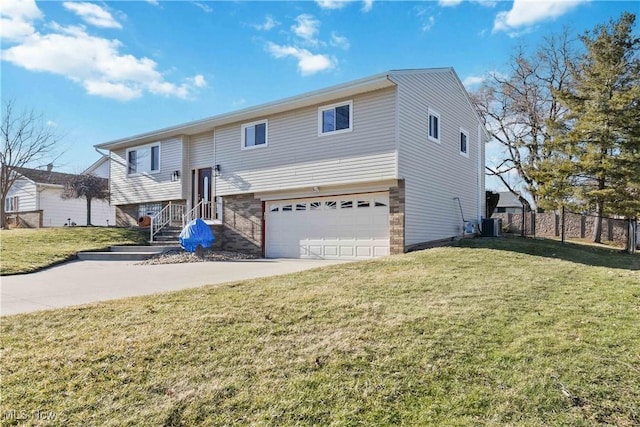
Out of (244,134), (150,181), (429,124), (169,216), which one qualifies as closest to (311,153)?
(244,134)

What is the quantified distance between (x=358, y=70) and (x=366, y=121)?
3.42 meters

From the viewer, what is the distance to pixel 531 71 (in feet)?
89.6

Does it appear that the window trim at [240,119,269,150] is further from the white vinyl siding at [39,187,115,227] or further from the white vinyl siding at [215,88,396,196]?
the white vinyl siding at [39,187,115,227]

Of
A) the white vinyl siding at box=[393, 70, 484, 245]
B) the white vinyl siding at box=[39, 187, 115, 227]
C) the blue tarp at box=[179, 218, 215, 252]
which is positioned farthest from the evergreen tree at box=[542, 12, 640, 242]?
the white vinyl siding at box=[39, 187, 115, 227]

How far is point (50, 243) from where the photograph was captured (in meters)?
14.8

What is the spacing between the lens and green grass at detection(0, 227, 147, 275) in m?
10.9

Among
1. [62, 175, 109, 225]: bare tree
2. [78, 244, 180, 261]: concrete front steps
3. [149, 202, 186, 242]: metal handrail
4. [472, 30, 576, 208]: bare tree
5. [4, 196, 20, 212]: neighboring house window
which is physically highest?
[472, 30, 576, 208]: bare tree

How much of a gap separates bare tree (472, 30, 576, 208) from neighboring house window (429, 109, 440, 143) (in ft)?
43.0

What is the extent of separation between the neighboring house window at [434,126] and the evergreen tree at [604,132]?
18.9 feet

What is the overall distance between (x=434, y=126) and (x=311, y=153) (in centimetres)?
421

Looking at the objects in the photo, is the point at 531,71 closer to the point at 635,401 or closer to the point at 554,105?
the point at 554,105

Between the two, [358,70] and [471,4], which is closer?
[471,4]

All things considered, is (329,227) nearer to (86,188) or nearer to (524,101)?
(86,188)

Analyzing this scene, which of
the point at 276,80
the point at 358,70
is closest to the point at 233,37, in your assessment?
the point at 276,80
